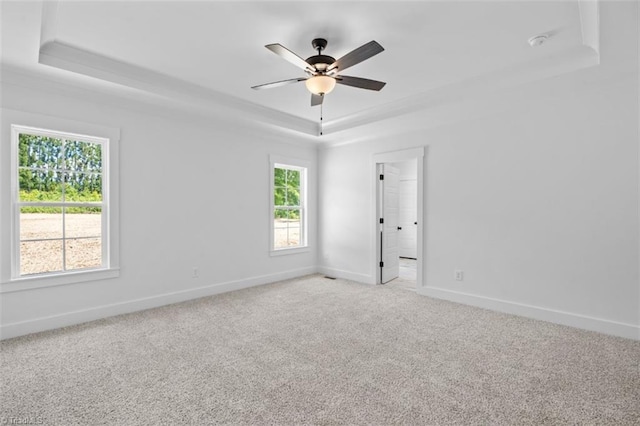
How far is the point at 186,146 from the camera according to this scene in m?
4.31

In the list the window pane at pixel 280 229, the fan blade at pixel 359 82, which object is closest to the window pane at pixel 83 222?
the window pane at pixel 280 229

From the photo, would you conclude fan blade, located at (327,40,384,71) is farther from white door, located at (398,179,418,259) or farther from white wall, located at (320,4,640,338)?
white door, located at (398,179,418,259)

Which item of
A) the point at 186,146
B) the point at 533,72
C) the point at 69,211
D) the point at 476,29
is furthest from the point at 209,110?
the point at 533,72

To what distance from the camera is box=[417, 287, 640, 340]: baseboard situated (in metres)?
3.13

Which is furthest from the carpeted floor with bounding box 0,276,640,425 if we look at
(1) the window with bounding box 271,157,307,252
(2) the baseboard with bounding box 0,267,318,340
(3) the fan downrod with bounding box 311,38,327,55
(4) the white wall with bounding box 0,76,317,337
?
(3) the fan downrod with bounding box 311,38,327,55

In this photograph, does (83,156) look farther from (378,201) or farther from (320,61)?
(378,201)

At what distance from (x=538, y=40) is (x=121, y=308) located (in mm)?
5050

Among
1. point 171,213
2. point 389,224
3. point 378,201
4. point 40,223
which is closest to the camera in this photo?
point 40,223

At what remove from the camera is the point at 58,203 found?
3391 mm

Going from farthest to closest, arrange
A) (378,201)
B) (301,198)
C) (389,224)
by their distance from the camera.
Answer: (301,198) < (389,224) < (378,201)

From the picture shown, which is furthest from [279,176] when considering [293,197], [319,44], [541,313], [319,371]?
[541,313]

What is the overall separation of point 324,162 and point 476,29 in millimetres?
3745

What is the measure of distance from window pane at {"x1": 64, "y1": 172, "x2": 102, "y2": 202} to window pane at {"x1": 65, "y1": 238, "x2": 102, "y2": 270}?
478 millimetres

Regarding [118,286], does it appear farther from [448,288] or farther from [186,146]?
[448,288]
